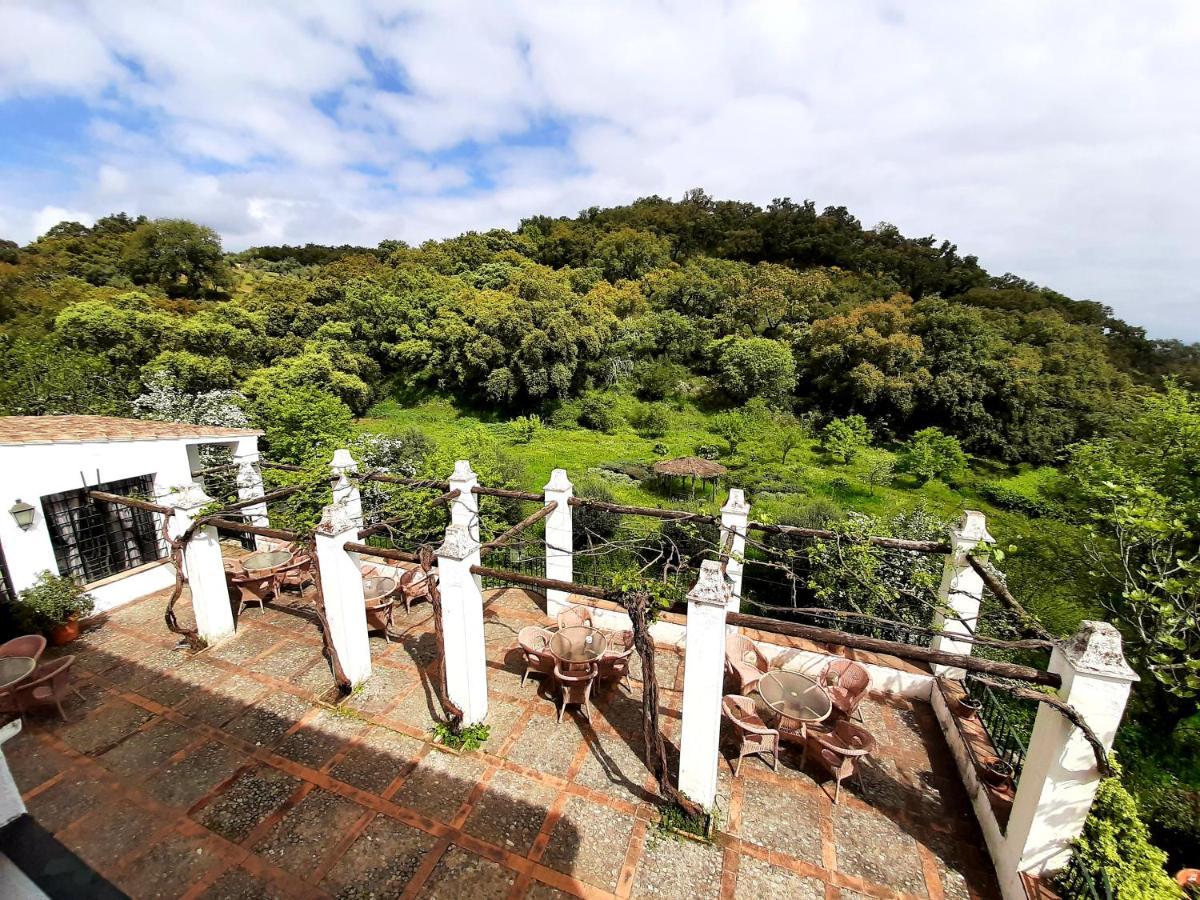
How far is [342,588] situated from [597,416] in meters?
25.6

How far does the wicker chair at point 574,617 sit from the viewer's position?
7.07 metres

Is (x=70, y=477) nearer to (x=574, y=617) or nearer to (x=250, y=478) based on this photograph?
(x=250, y=478)

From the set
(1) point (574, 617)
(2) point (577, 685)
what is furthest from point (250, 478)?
(2) point (577, 685)

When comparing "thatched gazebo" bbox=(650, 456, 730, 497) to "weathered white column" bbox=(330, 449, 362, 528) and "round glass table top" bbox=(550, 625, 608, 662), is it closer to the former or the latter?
"weathered white column" bbox=(330, 449, 362, 528)

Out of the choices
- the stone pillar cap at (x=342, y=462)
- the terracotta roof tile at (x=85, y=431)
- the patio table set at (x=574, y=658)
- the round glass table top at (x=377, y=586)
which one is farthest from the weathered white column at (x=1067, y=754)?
the terracotta roof tile at (x=85, y=431)

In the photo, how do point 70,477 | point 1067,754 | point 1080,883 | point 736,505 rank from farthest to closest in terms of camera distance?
point 70,477 < point 736,505 < point 1080,883 < point 1067,754

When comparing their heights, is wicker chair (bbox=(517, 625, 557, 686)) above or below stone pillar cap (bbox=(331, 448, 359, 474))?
below

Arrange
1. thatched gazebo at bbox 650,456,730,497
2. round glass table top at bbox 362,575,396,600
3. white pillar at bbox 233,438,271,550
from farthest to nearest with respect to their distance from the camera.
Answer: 1. thatched gazebo at bbox 650,456,730,497
2. white pillar at bbox 233,438,271,550
3. round glass table top at bbox 362,575,396,600

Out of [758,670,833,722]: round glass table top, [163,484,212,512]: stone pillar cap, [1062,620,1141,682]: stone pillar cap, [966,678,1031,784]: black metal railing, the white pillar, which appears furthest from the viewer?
the white pillar

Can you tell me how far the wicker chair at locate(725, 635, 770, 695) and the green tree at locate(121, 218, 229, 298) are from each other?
2001 inches

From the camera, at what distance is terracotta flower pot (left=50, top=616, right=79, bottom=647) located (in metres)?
7.52

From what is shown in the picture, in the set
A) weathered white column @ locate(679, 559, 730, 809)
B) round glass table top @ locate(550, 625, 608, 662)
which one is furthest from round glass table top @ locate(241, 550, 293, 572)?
weathered white column @ locate(679, 559, 730, 809)

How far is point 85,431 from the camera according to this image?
8422 mm

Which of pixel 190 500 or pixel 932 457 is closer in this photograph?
pixel 190 500
